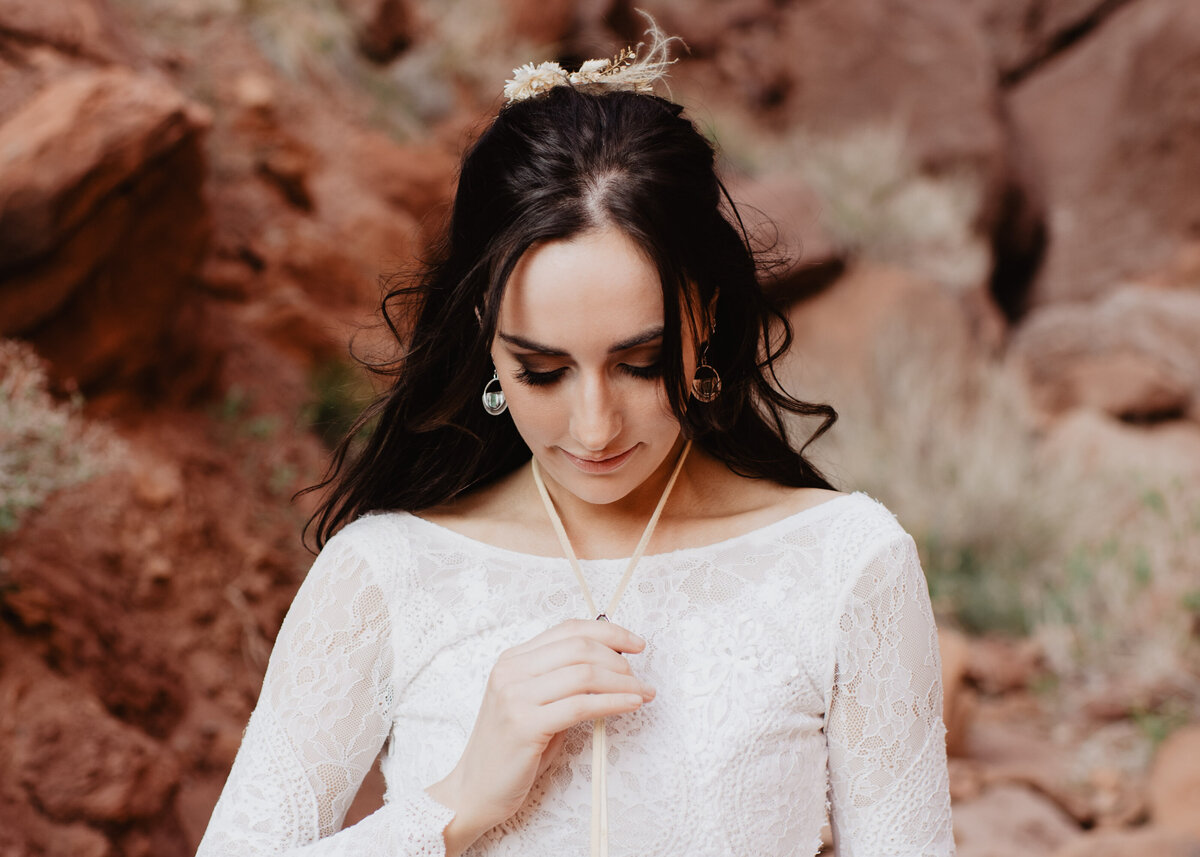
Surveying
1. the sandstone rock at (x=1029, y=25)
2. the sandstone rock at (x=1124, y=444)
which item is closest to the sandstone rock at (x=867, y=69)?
the sandstone rock at (x=1029, y=25)

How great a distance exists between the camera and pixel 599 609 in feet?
6.06

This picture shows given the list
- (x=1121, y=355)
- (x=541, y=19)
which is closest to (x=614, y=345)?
(x=1121, y=355)

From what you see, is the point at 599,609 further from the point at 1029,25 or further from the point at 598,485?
the point at 1029,25

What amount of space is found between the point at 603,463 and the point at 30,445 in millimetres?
2238

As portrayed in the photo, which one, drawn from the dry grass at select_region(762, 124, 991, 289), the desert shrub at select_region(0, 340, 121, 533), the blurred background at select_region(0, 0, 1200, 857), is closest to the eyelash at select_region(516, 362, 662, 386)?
the blurred background at select_region(0, 0, 1200, 857)

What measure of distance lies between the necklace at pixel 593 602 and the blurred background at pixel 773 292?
0.62 metres

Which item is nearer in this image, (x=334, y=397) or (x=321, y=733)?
(x=321, y=733)

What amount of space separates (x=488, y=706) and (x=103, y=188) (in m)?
2.59

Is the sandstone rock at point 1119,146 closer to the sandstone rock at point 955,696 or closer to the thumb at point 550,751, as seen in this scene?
the sandstone rock at point 955,696

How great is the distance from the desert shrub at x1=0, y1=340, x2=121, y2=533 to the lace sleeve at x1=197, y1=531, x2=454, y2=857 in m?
1.53

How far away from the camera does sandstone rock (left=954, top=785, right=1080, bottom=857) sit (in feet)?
12.1

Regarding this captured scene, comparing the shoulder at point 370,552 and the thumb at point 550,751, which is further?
the shoulder at point 370,552

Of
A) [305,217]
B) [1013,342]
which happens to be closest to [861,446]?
[1013,342]

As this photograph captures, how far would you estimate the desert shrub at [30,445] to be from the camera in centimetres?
302
